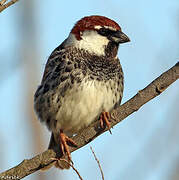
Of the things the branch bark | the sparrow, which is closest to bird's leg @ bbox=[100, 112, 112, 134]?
the sparrow

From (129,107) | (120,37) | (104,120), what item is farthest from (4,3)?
(120,37)

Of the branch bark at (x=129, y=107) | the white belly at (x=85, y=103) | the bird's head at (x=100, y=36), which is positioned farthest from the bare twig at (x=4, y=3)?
the bird's head at (x=100, y=36)

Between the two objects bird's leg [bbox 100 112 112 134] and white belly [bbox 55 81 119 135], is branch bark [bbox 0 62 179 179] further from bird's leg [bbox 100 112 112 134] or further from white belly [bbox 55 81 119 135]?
white belly [bbox 55 81 119 135]

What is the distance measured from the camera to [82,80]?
4020mm

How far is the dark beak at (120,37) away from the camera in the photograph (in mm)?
4251

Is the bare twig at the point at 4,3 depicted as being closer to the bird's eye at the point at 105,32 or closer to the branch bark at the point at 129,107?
the branch bark at the point at 129,107

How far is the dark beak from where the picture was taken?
425 centimetres

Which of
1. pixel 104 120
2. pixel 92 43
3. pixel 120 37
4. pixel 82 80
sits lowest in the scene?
pixel 104 120

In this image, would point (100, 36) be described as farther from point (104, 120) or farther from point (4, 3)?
point (4, 3)

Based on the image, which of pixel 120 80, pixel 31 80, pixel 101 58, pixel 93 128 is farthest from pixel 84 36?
pixel 31 80

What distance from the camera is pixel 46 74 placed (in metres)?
4.41

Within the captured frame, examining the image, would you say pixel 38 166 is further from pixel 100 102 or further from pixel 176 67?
pixel 176 67

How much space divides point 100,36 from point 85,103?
771 mm

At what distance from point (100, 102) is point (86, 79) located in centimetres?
28
